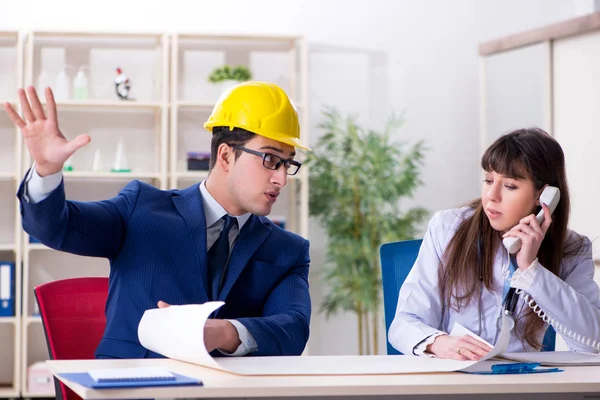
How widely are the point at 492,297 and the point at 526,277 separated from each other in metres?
0.24

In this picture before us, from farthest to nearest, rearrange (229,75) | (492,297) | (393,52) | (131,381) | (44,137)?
(393,52) → (229,75) → (492,297) → (44,137) → (131,381)

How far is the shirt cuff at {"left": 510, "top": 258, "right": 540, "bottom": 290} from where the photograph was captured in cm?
208

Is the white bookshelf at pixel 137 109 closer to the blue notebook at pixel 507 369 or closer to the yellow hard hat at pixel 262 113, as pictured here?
the yellow hard hat at pixel 262 113

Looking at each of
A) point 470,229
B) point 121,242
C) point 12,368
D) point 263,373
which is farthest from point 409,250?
point 12,368

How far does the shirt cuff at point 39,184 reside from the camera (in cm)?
178

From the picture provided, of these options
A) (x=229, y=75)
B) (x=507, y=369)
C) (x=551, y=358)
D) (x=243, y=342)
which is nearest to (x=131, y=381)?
(x=243, y=342)

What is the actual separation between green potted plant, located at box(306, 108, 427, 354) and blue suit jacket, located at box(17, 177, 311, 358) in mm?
3088

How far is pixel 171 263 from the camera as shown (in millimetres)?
2123

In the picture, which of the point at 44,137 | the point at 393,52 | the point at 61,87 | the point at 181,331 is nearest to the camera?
the point at 181,331

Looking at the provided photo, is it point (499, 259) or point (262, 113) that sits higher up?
point (262, 113)

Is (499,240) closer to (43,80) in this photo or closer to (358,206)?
(358,206)

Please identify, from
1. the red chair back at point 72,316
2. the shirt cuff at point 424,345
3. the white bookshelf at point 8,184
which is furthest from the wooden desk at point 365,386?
the white bookshelf at point 8,184

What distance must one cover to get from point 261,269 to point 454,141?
157 inches

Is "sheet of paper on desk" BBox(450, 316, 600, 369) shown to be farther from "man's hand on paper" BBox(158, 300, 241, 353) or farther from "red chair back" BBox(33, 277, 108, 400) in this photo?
"red chair back" BBox(33, 277, 108, 400)
